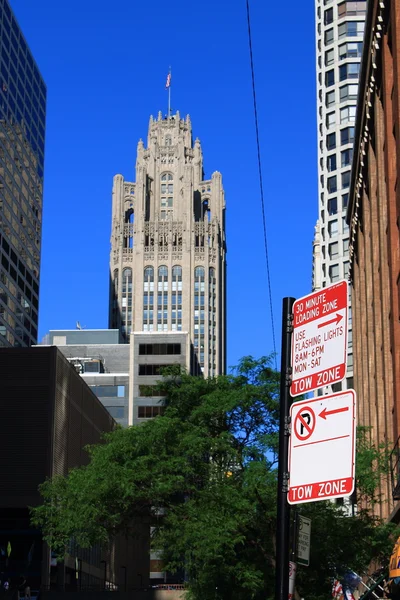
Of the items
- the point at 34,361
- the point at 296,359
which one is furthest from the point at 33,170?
the point at 296,359

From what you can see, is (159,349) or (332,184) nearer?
(332,184)

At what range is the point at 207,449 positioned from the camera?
37.1 meters

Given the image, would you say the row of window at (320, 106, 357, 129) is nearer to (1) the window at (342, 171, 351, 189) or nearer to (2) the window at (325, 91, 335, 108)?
(2) the window at (325, 91, 335, 108)

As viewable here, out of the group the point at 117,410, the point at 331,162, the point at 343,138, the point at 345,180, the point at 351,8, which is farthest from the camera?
the point at 117,410

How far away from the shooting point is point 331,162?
97062mm

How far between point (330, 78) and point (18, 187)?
60971mm

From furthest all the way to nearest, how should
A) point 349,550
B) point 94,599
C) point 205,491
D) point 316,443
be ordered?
1. point 94,599
2. point 205,491
3. point 349,550
4. point 316,443

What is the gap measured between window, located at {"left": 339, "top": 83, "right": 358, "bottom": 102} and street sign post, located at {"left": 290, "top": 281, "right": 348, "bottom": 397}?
90645 millimetres

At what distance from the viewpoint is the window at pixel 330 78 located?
9831 centimetres

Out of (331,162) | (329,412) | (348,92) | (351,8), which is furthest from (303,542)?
(351,8)

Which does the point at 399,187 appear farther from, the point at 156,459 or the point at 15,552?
the point at 15,552

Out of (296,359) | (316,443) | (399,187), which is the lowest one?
(316,443)

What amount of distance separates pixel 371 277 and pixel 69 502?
22.8 m

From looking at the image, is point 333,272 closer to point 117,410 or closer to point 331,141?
point 331,141
